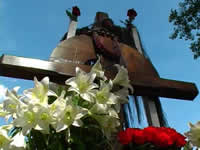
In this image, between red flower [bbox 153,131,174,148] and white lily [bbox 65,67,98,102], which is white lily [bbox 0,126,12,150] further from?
red flower [bbox 153,131,174,148]

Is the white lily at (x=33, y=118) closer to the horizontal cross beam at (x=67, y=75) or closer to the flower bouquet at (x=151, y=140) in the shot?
the flower bouquet at (x=151, y=140)

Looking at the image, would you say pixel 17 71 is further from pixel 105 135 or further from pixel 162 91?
pixel 162 91

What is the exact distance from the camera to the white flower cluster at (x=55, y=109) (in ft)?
2.43

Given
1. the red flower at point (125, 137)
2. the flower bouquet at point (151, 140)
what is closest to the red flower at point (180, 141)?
the flower bouquet at point (151, 140)

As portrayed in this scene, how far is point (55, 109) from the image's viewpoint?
2.52 feet

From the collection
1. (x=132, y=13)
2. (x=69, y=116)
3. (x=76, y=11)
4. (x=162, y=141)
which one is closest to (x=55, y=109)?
(x=69, y=116)

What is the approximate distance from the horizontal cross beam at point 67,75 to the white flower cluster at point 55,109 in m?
0.32

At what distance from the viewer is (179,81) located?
1462mm

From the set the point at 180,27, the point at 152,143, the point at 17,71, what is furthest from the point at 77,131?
the point at 180,27

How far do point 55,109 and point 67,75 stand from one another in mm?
473

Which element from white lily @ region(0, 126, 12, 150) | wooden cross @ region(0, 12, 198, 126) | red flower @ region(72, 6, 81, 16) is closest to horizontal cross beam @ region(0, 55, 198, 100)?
wooden cross @ region(0, 12, 198, 126)

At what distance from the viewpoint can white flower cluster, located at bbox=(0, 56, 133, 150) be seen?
29.1 inches

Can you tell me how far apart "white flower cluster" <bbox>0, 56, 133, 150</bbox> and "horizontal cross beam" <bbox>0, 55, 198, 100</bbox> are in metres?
0.32

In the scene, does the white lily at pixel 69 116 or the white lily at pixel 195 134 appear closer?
the white lily at pixel 69 116
